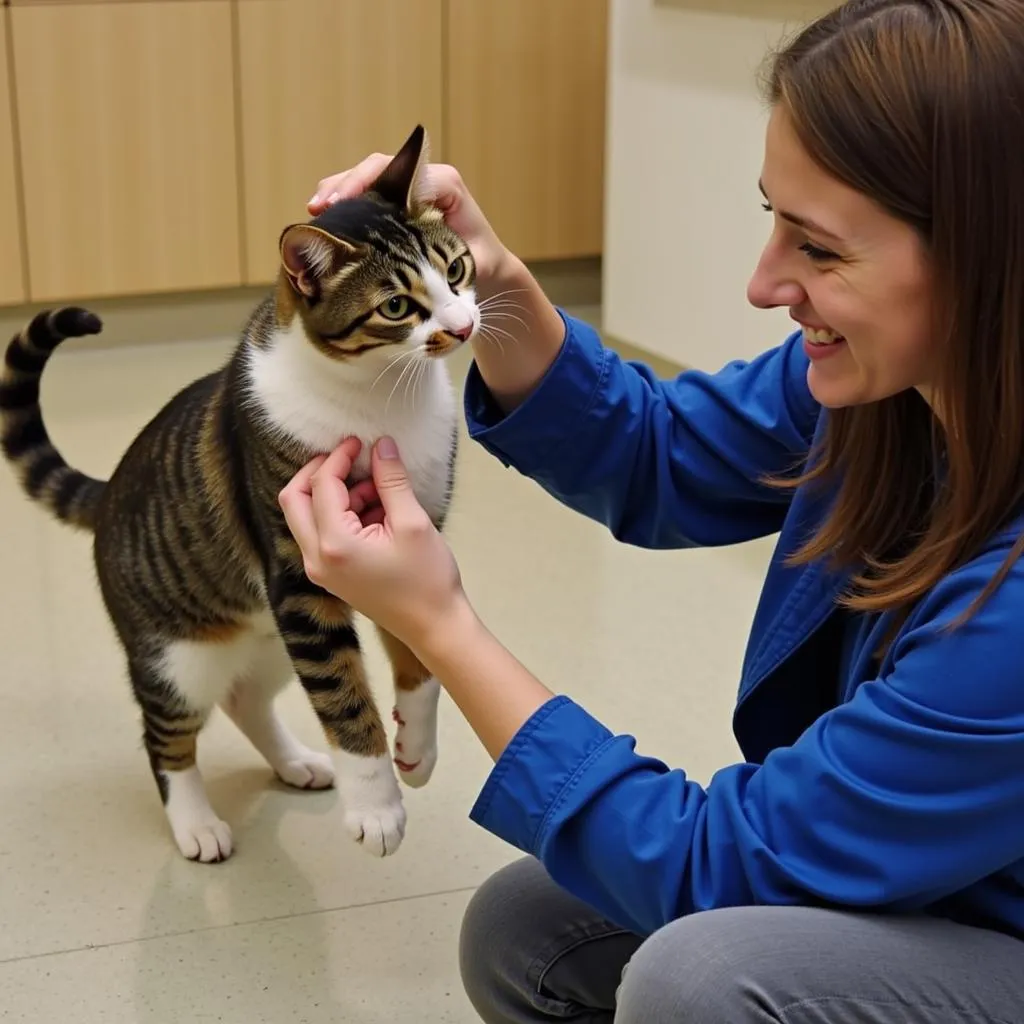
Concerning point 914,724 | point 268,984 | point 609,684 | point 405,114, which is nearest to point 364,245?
point 914,724

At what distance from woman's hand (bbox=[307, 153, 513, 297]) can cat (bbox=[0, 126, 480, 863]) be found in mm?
28

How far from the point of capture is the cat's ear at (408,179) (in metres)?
1.41

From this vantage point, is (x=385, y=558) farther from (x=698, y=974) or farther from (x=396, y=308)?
(x=698, y=974)

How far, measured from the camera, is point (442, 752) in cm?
213

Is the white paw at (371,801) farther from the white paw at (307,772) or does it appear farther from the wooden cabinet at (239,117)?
the wooden cabinet at (239,117)

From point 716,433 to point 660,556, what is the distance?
4.34 ft

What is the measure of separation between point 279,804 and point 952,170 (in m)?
1.38

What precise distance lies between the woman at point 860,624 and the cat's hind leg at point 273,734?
0.70 metres

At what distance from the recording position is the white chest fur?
1425 millimetres

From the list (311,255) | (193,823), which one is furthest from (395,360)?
(193,823)

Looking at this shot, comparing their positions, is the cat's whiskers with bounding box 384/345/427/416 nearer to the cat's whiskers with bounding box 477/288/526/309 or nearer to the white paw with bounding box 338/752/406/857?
the cat's whiskers with bounding box 477/288/526/309

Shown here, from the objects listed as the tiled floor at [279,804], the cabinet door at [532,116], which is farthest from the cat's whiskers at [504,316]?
the cabinet door at [532,116]

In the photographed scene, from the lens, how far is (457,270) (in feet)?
4.64

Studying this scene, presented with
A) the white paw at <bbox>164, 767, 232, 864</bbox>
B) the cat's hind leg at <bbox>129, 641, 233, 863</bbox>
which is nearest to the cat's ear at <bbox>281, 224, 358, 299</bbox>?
the cat's hind leg at <bbox>129, 641, 233, 863</bbox>
